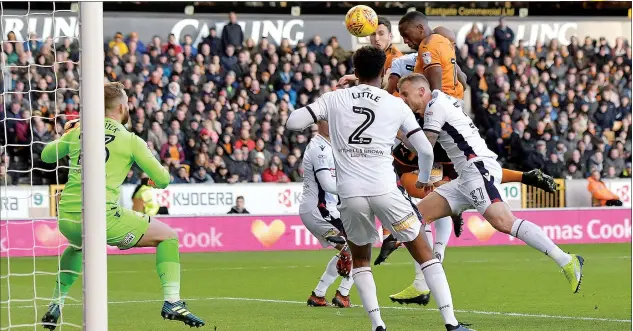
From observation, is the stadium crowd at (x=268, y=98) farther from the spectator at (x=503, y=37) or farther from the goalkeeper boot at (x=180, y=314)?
the goalkeeper boot at (x=180, y=314)

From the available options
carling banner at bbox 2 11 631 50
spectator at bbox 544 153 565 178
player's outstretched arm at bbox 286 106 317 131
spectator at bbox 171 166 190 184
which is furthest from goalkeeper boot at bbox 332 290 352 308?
spectator at bbox 544 153 565 178

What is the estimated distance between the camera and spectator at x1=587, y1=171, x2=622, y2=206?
73.8ft

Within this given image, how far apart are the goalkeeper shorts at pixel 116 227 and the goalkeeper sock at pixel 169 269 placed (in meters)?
0.21

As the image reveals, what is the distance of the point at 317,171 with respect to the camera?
10719 mm

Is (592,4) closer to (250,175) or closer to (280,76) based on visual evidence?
(280,76)

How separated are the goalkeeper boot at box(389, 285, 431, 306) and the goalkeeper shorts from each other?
2.89m

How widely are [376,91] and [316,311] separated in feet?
9.84

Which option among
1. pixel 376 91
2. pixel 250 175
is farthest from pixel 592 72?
pixel 376 91

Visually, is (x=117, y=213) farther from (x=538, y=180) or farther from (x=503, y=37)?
(x=503, y=37)

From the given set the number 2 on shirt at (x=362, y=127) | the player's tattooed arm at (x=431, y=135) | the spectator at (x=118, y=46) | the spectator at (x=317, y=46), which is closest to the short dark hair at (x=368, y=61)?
the number 2 on shirt at (x=362, y=127)

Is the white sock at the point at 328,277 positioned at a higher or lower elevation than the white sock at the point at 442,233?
lower

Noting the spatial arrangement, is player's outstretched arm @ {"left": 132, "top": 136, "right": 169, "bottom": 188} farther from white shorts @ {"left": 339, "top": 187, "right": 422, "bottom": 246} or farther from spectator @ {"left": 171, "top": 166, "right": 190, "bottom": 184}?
spectator @ {"left": 171, "top": 166, "right": 190, "bottom": 184}

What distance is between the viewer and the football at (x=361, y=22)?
10469mm

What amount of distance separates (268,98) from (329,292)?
35.6 feet
